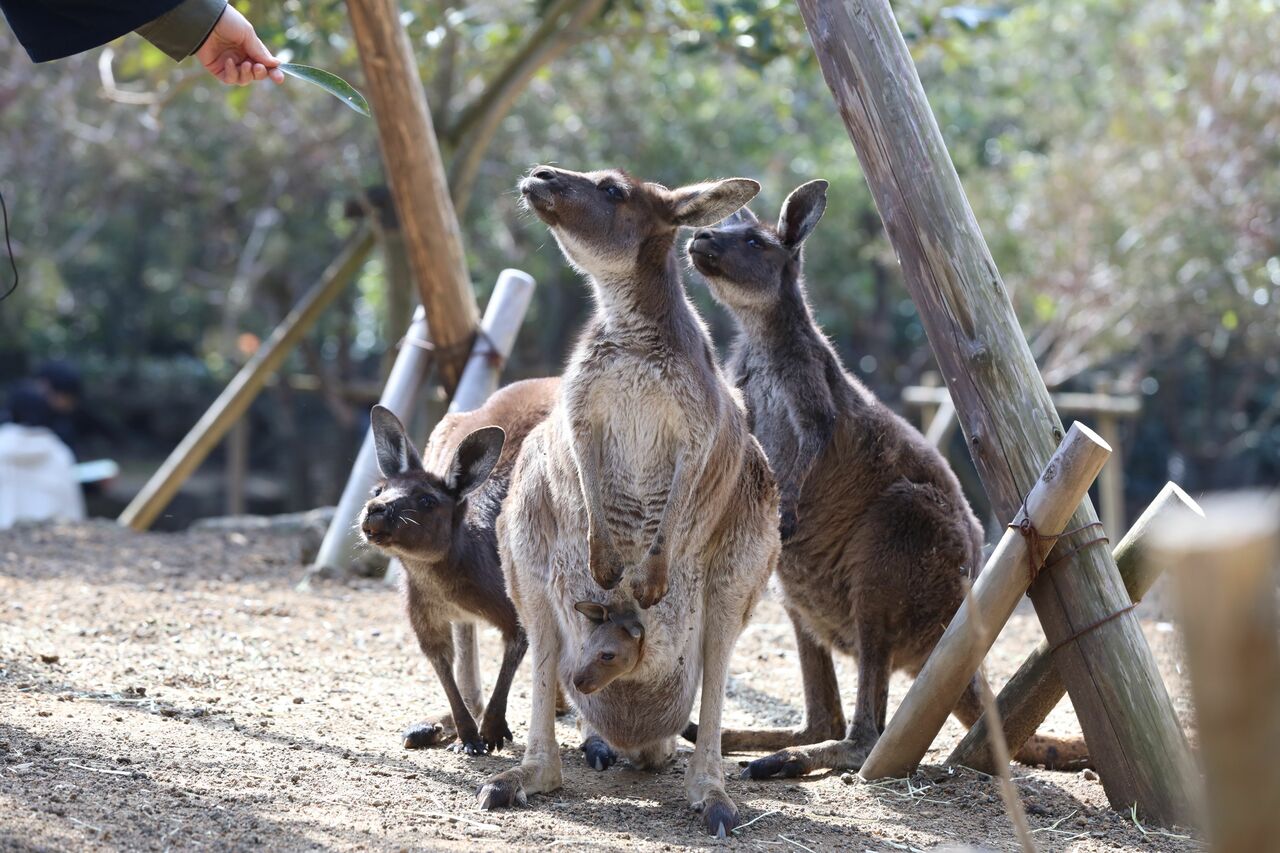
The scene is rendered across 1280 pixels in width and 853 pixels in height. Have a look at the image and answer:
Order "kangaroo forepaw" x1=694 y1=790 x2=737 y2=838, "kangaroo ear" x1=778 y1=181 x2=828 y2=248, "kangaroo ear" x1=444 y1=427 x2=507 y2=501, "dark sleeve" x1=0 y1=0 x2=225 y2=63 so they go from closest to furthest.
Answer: "kangaroo forepaw" x1=694 y1=790 x2=737 y2=838
"dark sleeve" x1=0 y1=0 x2=225 y2=63
"kangaroo ear" x1=444 y1=427 x2=507 y2=501
"kangaroo ear" x1=778 y1=181 x2=828 y2=248

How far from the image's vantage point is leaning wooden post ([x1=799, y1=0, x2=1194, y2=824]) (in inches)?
137

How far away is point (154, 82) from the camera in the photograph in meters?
8.73

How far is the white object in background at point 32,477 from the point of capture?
988cm

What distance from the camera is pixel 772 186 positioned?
1284 centimetres

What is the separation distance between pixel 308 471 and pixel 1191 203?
11206 mm

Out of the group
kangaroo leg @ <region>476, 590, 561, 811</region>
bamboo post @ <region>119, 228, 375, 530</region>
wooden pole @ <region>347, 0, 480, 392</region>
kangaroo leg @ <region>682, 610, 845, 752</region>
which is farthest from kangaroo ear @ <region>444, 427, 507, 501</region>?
bamboo post @ <region>119, 228, 375, 530</region>

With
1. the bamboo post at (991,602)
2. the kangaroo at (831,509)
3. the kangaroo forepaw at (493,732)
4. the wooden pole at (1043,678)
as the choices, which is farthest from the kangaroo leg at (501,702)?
the wooden pole at (1043,678)

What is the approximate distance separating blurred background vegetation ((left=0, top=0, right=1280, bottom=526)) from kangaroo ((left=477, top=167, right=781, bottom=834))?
14.1 feet

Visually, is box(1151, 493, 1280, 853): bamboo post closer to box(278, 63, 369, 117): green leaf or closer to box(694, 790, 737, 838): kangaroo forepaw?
box(694, 790, 737, 838): kangaroo forepaw

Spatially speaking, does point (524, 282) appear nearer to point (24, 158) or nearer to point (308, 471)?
point (24, 158)

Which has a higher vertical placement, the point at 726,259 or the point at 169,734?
the point at 726,259

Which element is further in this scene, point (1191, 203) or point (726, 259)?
point (1191, 203)

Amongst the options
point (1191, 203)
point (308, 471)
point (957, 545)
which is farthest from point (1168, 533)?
point (308, 471)

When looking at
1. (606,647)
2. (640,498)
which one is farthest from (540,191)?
(606,647)
